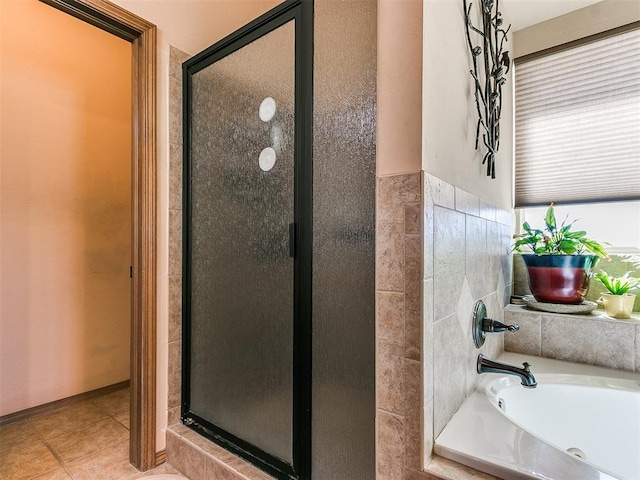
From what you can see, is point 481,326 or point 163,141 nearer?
point 481,326

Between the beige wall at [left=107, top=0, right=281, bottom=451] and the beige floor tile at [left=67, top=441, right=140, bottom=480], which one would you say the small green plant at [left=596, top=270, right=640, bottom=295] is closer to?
the beige wall at [left=107, top=0, right=281, bottom=451]

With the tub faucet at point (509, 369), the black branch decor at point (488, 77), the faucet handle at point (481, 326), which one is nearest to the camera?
the tub faucet at point (509, 369)

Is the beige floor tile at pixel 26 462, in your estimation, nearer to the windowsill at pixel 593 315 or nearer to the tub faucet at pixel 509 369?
the tub faucet at pixel 509 369

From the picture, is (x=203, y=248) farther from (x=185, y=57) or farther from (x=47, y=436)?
(x=47, y=436)

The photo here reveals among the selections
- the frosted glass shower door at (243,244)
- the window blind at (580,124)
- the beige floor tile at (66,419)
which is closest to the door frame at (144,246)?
the frosted glass shower door at (243,244)

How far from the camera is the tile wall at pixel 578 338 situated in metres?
1.59

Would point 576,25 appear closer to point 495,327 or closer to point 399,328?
point 495,327

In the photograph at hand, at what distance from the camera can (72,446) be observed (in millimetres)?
1872

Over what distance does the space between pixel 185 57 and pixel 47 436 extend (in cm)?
227

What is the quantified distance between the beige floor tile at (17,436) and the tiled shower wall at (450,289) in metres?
2.23

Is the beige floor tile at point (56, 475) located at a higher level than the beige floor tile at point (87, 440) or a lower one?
higher

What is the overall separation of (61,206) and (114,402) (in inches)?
56.1

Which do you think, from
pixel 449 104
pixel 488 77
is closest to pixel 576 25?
pixel 488 77

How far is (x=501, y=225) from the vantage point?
187cm
